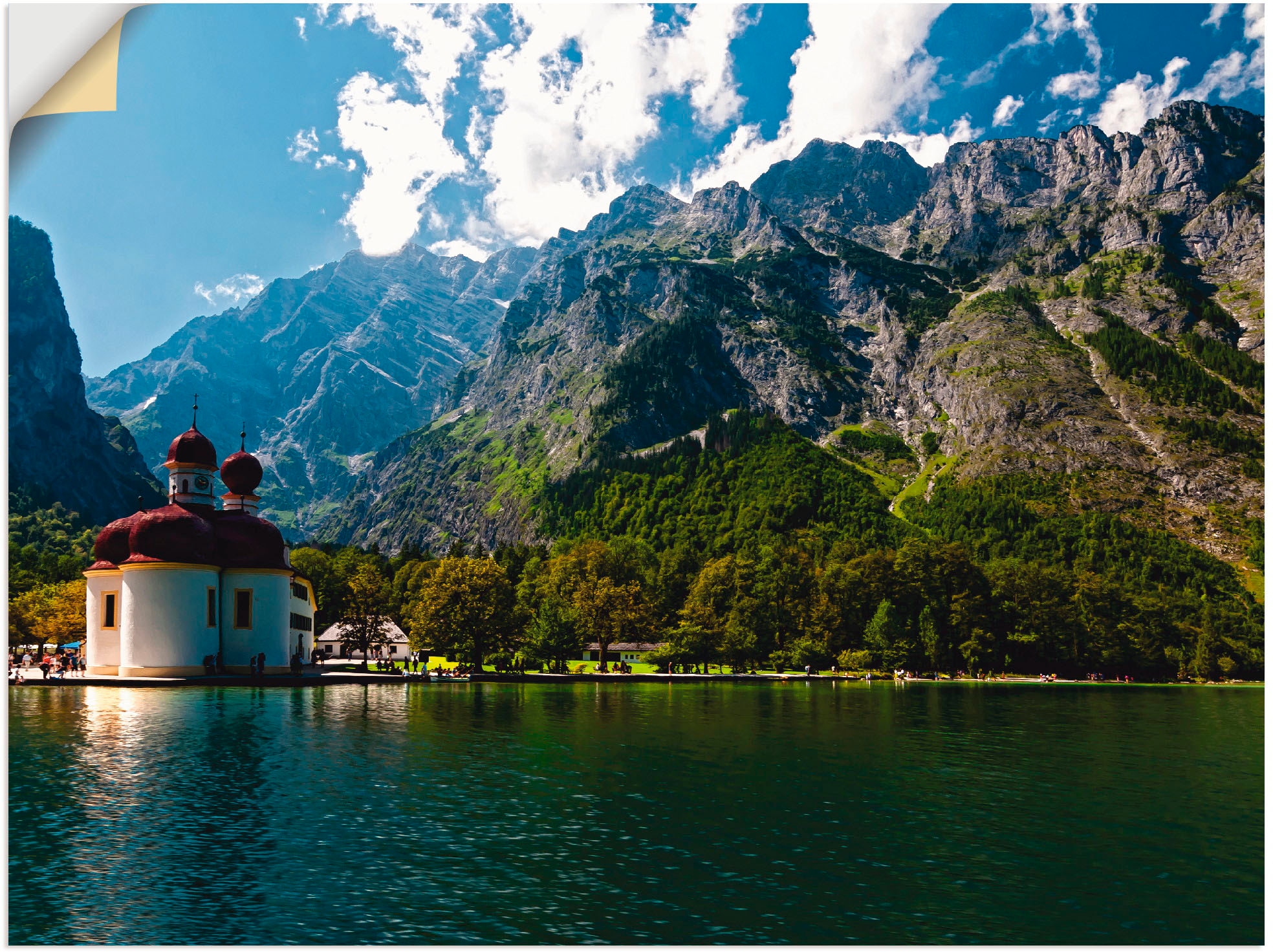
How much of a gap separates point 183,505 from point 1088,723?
75306 mm

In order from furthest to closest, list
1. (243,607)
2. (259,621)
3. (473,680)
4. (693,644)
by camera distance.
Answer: (693,644) < (473,680) < (259,621) < (243,607)

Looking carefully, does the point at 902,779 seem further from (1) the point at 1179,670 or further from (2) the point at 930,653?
(1) the point at 1179,670

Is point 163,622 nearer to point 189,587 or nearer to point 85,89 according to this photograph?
point 189,587

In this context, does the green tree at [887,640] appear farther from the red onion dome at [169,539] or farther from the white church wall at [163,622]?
the red onion dome at [169,539]

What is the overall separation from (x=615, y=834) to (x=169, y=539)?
6182cm

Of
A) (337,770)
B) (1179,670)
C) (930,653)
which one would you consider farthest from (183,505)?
(1179,670)

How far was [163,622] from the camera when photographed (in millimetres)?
67562

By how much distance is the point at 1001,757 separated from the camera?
117 ft

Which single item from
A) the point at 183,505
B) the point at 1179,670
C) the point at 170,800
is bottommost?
the point at 1179,670

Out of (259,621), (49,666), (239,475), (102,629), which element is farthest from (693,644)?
(49,666)

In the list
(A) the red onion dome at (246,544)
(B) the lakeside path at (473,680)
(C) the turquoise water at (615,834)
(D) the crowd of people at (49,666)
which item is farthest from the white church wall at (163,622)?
(C) the turquoise water at (615,834)

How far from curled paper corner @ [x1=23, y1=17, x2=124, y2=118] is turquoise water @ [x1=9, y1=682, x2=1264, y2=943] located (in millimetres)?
12232

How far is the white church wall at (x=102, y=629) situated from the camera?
225 feet

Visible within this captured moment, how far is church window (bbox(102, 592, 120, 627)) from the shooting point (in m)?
69.9
